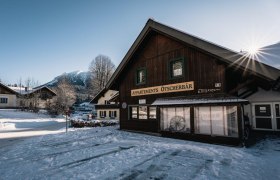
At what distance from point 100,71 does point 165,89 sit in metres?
41.5

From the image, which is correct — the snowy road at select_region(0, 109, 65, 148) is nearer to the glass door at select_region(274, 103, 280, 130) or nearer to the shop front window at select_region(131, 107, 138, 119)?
the shop front window at select_region(131, 107, 138, 119)

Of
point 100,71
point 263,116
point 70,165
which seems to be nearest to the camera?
point 70,165

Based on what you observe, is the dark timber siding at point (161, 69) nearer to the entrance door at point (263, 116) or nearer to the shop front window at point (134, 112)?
the shop front window at point (134, 112)

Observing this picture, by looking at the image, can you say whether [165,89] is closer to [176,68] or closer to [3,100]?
[176,68]

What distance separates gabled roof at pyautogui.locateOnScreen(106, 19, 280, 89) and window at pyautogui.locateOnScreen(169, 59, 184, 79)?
1644 mm

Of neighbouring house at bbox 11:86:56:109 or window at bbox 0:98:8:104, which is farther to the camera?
window at bbox 0:98:8:104

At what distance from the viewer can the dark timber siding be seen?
40.5 ft

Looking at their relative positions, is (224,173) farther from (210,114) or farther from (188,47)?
(188,47)

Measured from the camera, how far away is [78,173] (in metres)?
6.78

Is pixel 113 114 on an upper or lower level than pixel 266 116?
lower

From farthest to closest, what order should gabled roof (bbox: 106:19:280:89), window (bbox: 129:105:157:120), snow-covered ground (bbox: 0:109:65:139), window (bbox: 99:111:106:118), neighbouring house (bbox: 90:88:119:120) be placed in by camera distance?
window (bbox: 99:111:106:118)
neighbouring house (bbox: 90:88:119:120)
snow-covered ground (bbox: 0:109:65:139)
window (bbox: 129:105:157:120)
gabled roof (bbox: 106:19:280:89)

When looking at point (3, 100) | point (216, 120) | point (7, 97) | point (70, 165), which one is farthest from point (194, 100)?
point (3, 100)

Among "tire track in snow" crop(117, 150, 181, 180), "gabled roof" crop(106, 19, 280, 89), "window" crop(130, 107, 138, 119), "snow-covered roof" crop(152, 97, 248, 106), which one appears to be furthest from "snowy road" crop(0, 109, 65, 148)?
"gabled roof" crop(106, 19, 280, 89)

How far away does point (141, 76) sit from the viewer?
57.5 ft
